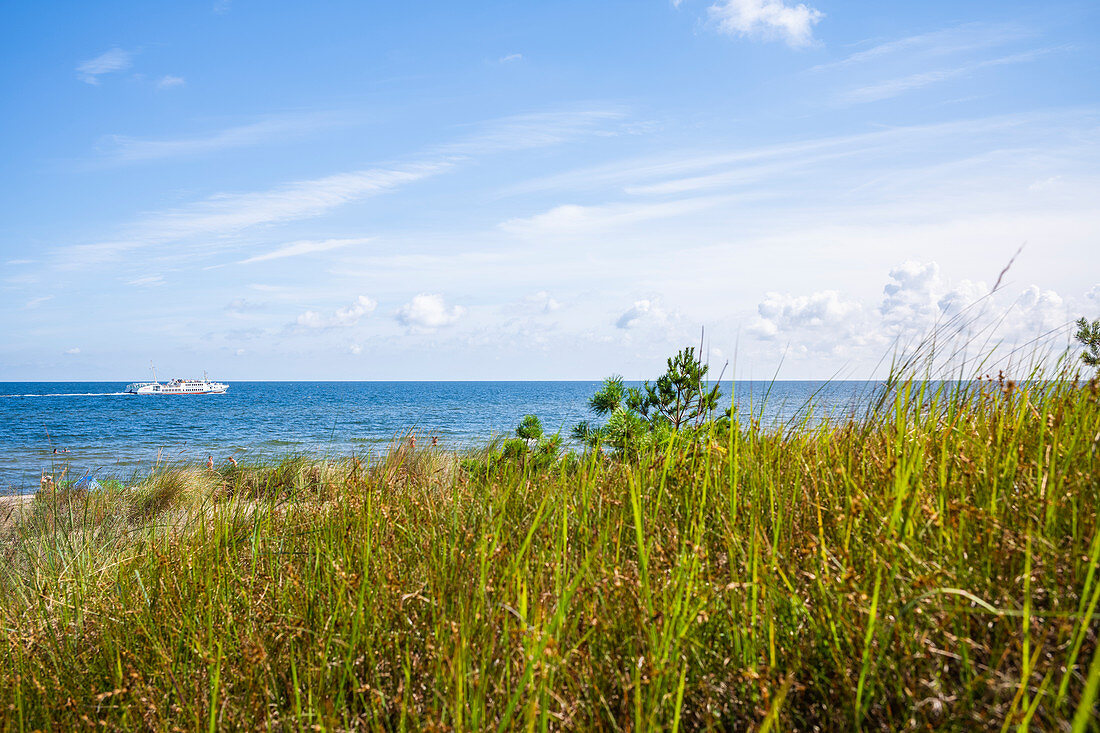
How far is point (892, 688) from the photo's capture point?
1.58 m

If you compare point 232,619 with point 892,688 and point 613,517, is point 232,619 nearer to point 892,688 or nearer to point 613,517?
point 613,517

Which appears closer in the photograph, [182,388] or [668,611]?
[668,611]

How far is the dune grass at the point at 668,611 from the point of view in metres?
1.54

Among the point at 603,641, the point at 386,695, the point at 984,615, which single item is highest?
the point at 984,615

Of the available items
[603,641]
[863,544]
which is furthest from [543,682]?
[863,544]

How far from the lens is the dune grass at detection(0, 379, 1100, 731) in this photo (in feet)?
5.04

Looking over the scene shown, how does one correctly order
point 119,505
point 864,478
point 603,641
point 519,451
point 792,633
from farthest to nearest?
point 119,505
point 519,451
point 864,478
point 603,641
point 792,633

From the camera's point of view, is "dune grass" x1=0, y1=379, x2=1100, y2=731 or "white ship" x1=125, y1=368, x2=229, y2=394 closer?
"dune grass" x1=0, y1=379, x2=1100, y2=731

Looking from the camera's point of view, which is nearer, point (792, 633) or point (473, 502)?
point (792, 633)

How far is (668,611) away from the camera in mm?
1769

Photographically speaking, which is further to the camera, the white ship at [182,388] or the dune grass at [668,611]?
the white ship at [182,388]

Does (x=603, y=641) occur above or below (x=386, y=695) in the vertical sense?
above

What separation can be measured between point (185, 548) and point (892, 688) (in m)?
3.15

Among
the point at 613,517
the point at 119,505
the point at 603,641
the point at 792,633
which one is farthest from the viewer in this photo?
the point at 119,505
